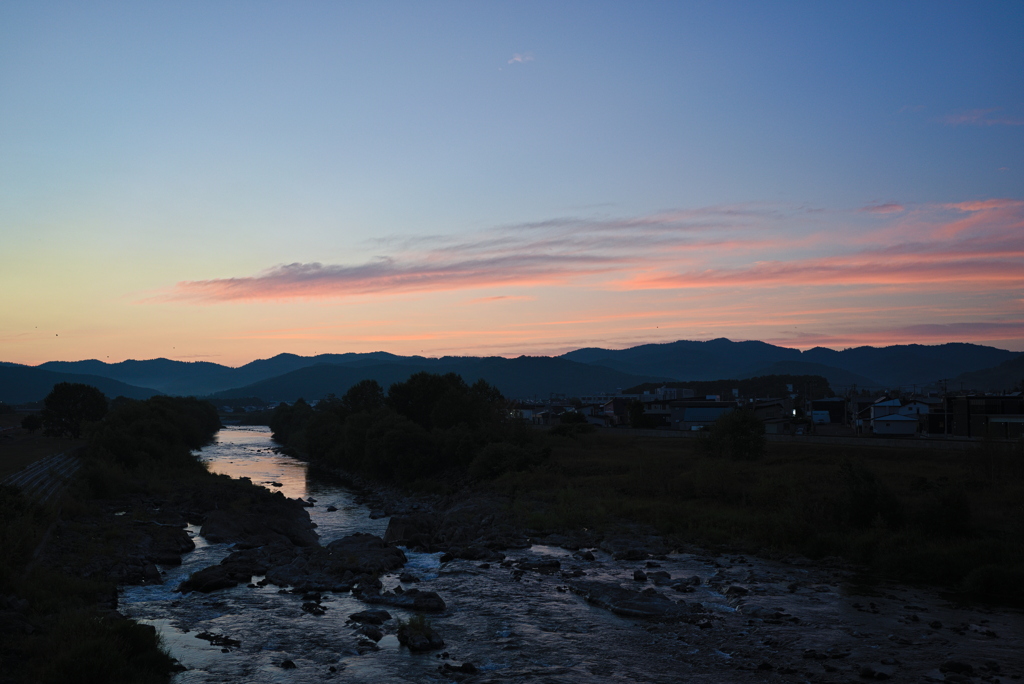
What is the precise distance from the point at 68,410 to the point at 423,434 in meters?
57.5

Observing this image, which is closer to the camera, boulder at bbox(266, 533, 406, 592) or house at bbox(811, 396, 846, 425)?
boulder at bbox(266, 533, 406, 592)

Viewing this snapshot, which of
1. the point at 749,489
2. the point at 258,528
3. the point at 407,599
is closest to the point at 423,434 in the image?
the point at 258,528

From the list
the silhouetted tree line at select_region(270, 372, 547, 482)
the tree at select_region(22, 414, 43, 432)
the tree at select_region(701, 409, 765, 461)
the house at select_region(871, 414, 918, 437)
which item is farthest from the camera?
the tree at select_region(22, 414, 43, 432)

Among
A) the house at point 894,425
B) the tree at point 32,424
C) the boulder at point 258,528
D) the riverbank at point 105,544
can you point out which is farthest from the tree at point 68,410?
the house at point 894,425

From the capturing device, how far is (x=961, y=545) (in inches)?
992

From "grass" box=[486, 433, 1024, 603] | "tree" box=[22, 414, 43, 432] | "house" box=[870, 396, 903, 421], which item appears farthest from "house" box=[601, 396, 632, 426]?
"tree" box=[22, 414, 43, 432]

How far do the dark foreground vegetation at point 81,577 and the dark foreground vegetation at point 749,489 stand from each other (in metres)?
19.8

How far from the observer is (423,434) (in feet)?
211

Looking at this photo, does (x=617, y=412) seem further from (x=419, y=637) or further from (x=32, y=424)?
(x=419, y=637)

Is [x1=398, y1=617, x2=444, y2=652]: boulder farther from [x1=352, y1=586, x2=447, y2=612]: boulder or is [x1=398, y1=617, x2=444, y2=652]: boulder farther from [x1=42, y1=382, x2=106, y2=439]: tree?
[x1=42, y1=382, x2=106, y2=439]: tree

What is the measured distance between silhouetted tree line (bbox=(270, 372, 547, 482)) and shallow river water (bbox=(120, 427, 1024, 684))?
28.8 meters

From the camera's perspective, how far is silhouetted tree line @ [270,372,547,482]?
57.5m

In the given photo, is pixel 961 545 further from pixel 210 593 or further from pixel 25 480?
pixel 25 480

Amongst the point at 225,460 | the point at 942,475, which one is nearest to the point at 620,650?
the point at 942,475
